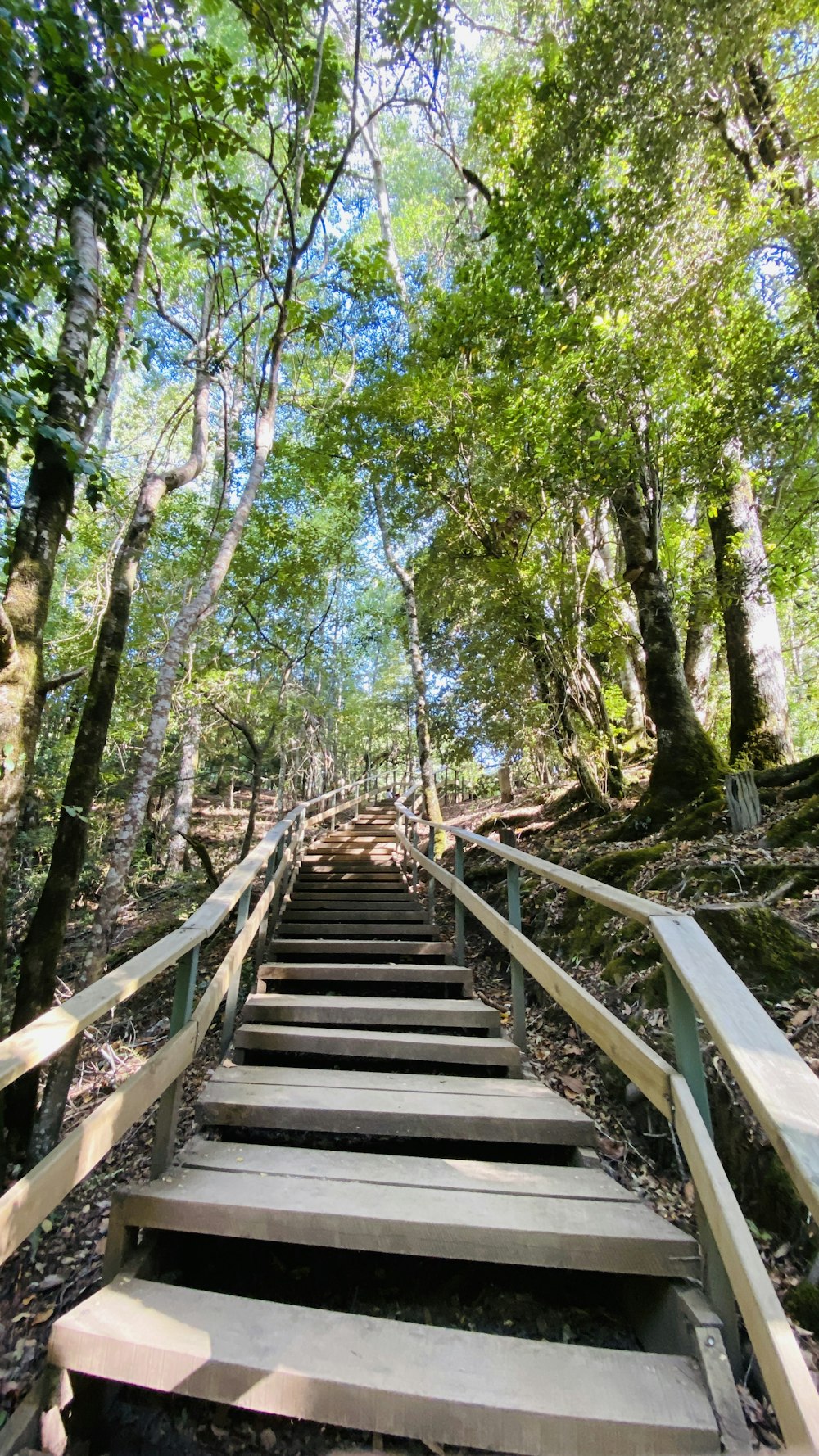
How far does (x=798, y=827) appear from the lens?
13.4 ft

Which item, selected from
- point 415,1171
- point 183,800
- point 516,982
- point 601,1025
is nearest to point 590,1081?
point 516,982

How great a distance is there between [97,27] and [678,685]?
272 inches

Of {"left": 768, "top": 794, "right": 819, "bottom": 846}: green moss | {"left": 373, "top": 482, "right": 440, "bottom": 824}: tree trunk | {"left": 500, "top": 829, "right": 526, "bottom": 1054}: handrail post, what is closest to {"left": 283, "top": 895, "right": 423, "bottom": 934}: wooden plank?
{"left": 500, "top": 829, "right": 526, "bottom": 1054}: handrail post

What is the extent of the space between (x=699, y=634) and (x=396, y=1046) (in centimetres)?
804

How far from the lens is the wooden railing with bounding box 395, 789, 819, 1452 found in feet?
2.81

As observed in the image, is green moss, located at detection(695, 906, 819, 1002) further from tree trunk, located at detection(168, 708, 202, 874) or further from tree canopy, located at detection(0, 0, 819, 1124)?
tree trunk, located at detection(168, 708, 202, 874)

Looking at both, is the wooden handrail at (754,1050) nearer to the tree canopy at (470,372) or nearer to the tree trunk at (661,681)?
the tree canopy at (470,372)

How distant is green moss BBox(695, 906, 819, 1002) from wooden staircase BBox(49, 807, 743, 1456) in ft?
3.70

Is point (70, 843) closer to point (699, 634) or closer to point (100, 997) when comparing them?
point (100, 997)

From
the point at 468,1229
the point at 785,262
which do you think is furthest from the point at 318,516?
the point at 468,1229

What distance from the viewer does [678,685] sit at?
629 centimetres

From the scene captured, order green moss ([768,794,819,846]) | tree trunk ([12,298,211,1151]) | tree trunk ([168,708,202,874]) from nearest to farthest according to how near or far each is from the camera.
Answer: tree trunk ([12,298,211,1151]), green moss ([768,794,819,846]), tree trunk ([168,708,202,874])

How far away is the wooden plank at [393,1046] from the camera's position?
9.34 feet

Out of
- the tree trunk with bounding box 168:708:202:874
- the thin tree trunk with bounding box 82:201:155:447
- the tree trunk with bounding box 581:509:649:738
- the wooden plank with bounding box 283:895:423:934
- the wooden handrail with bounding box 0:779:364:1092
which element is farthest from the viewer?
the tree trunk with bounding box 168:708:202:874
